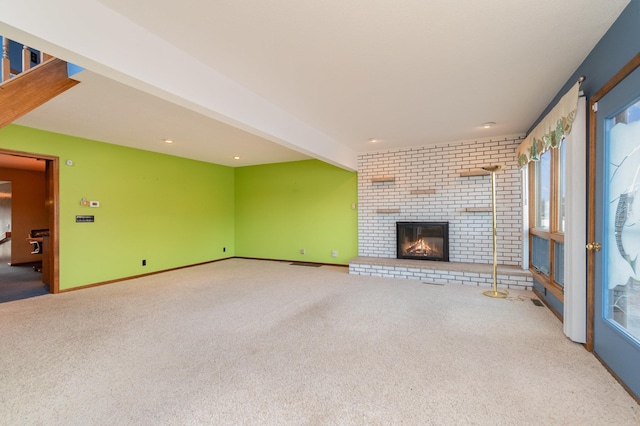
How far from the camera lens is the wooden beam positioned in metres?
2.42

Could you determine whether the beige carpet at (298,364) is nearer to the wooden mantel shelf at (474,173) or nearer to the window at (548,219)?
the window at (548,219)

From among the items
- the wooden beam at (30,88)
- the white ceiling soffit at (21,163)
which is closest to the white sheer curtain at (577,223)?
the wooden beam at (30,88)

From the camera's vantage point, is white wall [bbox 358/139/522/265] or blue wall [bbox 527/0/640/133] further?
white wall [bbox 358/139/522/265]

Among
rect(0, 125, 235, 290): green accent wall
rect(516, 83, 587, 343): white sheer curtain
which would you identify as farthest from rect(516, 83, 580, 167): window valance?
rect(0, 125, 235, 290): green accent wall

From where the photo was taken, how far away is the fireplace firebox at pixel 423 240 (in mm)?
5355

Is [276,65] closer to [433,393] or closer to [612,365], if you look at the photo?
[433,393]

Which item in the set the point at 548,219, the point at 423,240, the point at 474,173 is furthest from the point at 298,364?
the point at 474,173

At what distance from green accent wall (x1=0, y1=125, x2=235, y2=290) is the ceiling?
745mm

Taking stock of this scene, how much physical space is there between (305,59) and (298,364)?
8.17 ft

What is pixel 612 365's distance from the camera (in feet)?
6.78

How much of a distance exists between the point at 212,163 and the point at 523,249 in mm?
6683

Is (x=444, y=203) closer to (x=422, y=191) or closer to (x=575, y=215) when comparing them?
(x=422, y=191)

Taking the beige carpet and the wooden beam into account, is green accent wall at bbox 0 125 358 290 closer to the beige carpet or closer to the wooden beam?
the beige carpet

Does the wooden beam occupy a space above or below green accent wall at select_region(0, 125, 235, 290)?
above
